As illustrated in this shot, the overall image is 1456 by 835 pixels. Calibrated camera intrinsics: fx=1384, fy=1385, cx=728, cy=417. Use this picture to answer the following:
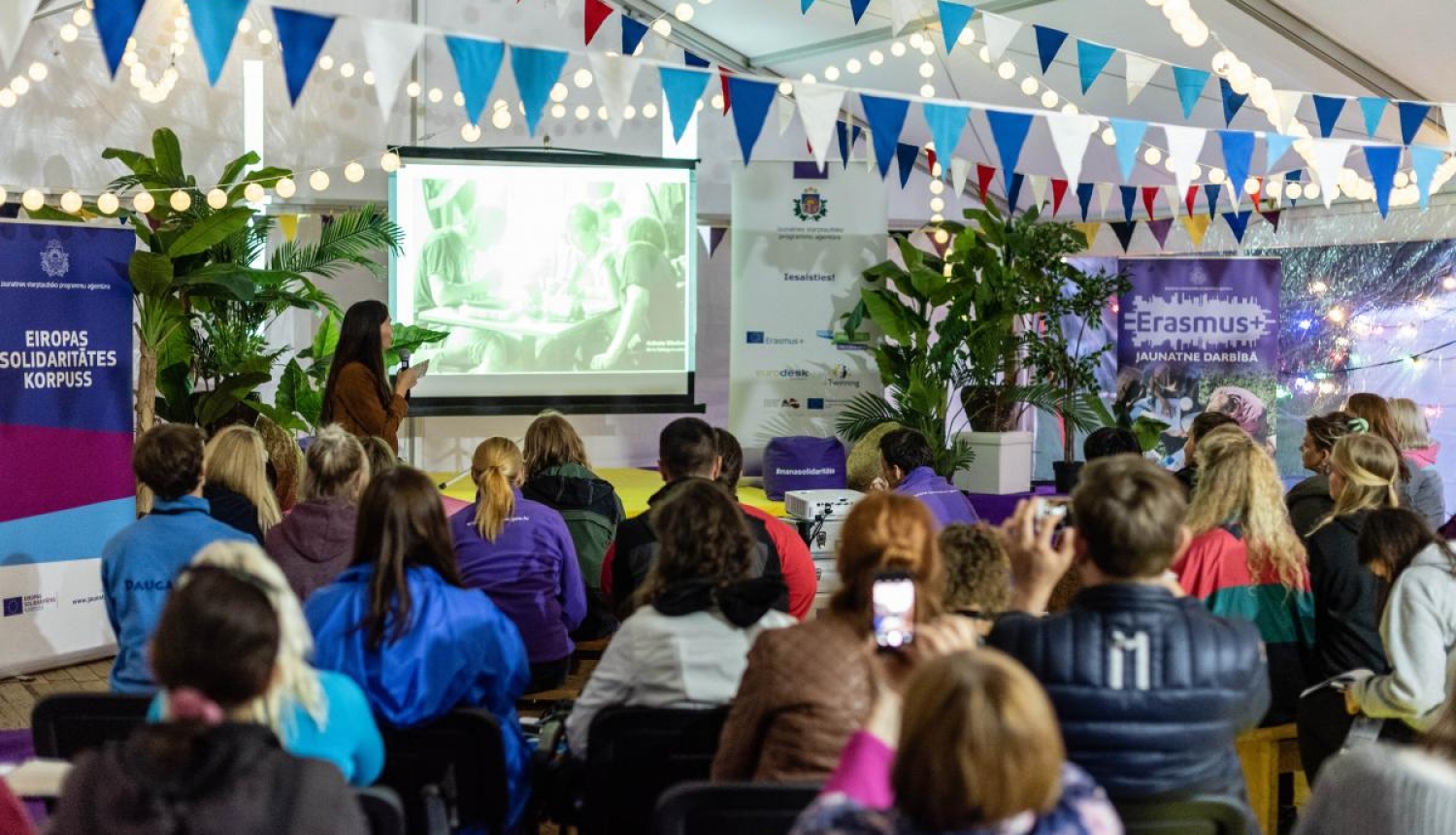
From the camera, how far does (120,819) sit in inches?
62.1

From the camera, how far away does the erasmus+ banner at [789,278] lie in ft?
26.7

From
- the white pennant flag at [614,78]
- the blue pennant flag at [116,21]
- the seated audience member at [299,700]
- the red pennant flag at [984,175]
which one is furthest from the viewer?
the red pennant flag at [984,175]

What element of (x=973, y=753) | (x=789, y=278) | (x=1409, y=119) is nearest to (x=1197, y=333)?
(x=1409, y=119)

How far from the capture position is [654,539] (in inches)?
146

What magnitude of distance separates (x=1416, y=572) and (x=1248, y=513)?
0.55m

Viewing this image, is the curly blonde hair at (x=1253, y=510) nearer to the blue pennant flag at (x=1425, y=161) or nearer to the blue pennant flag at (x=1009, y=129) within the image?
the blue pennant flag at (x=1009, y=129)

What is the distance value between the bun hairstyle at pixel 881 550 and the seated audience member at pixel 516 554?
1.68 meters

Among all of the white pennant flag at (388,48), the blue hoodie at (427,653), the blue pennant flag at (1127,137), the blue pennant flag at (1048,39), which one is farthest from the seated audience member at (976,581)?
the blue pennant flag at (1048,39)

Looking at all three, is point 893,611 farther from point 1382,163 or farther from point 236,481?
point 1382,163

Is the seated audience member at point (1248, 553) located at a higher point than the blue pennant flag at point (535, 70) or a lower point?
lower

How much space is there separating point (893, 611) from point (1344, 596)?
78.8 inches

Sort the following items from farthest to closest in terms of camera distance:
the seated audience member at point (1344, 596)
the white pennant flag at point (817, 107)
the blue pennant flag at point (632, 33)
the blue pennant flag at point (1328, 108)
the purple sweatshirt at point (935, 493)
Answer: the blue pennant flag at point (632, 33), the blue pennant flag at point (1328, 108), the white pennant flag at point (817, 107), the purple sweatshirt at point (935, 493), the seated audience member at point (1344, 596)

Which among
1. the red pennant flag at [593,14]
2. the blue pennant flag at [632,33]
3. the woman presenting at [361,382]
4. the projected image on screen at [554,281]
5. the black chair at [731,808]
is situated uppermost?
the red pennant flag at [593,14]

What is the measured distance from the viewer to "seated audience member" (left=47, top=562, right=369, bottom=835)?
1.58 metres
